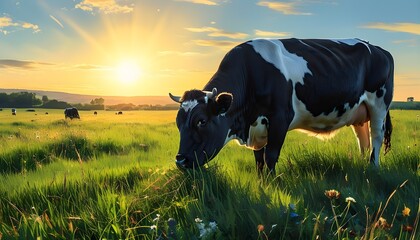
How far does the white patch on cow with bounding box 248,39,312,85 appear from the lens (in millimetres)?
6828

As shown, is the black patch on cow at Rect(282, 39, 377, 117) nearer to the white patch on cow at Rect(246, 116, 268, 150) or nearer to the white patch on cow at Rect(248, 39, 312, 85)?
the white patch on cow at Rect(248, 39, 312, 85)

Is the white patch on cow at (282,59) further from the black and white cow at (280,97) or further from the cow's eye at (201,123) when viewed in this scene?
the cow's eye at (201,123)

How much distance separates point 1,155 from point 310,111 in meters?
6.56

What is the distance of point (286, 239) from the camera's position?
3305 millimetres

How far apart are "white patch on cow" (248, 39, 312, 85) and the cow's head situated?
4.53ft

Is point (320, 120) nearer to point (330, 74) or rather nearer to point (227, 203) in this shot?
point (330, 74)

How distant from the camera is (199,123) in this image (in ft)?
18.7

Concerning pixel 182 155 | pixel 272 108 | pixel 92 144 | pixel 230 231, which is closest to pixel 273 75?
pixel 272 108

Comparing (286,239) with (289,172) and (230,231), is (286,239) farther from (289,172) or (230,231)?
(289,172)

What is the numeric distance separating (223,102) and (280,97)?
115 centimetres

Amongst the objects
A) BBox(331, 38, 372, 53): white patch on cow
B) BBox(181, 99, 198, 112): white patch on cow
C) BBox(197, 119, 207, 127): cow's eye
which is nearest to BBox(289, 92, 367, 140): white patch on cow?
BBox(331, 38, 372, 53): white patch on cow

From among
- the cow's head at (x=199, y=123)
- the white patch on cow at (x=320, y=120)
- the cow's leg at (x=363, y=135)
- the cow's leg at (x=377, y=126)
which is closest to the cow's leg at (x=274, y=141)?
the white patch on cow at (x=320, y=120)

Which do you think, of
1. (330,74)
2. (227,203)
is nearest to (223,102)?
(227,203)

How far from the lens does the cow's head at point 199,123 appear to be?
5.63 meters
